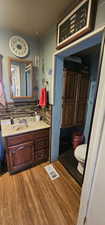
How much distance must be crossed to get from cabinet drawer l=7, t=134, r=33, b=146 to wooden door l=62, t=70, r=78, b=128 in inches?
31.7

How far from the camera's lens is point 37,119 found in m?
2.13

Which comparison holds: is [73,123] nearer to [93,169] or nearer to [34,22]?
[93,169]

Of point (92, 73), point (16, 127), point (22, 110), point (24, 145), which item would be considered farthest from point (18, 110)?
point (92, 73)

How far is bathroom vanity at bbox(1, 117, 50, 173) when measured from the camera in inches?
62.1

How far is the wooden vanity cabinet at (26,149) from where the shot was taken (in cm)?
159

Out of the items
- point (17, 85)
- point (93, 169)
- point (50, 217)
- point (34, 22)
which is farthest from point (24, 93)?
point (50, 217)

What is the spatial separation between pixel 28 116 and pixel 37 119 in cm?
23

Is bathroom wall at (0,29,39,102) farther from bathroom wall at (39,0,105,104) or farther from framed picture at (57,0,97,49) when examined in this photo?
Result: framed picture at (57,0,97,49)

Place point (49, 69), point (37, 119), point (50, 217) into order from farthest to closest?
point (37, 119), point (49, 69), point (50, 217)

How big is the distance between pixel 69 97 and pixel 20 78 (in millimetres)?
1026

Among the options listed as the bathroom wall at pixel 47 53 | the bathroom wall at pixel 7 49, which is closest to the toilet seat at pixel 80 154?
the bathroom wall at pixel 47 53

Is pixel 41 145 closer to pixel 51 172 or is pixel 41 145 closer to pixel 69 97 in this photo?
pixel 51 172

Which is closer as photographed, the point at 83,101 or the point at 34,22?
the point at 34,22

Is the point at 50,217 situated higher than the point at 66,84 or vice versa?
the point at 66,84
